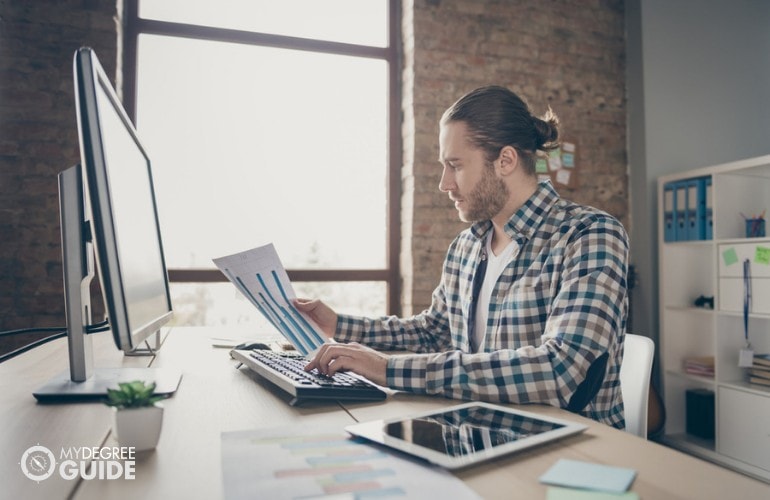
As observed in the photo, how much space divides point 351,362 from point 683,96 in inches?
130

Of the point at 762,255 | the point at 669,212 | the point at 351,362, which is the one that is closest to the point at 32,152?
the point at 351,362

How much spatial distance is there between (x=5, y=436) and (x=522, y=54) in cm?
327

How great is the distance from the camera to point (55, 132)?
2686 millimetres

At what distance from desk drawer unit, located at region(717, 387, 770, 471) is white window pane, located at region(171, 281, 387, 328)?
6.18ft

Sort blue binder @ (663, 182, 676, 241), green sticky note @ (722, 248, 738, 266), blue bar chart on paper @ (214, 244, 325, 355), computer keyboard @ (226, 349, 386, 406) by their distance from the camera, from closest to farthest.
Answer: computer keyboard @ (226, 349, 386, 406)
blue bar chart on paper @ (214, 244, 325, 355)
green sticky note @ (722, 248, 738, 266)
blue binder @ (663, 182, 676, 241)

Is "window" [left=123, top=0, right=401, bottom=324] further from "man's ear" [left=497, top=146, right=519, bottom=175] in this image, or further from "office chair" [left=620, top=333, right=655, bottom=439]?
"office chair" [left=620, top=333, right=655, bottom=439]

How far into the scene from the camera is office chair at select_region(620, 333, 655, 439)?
120 centimetres

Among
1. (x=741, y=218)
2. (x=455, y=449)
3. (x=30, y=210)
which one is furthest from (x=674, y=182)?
(x=30, y=210)

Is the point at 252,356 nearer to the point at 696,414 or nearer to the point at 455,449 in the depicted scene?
the point at 455,449

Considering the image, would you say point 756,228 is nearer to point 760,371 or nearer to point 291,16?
point 760,371

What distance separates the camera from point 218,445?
0.67 metres

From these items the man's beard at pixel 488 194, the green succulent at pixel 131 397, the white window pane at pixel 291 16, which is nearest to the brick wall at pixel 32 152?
the white window pane at pixel 291 16

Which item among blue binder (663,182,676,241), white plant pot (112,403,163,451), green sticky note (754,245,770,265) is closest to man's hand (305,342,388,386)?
white plant pot (112,403,163,451)

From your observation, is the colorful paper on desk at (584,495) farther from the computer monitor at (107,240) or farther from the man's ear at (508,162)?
the man's ear at (508,162)
